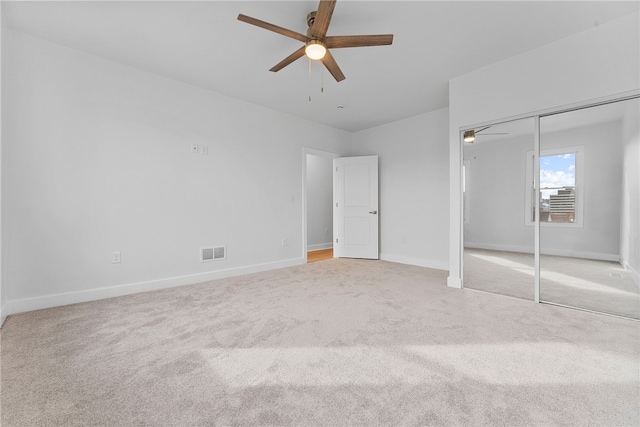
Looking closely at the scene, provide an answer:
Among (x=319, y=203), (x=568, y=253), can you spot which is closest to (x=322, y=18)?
(x=568, y=253)

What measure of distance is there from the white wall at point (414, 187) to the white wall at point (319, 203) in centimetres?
170

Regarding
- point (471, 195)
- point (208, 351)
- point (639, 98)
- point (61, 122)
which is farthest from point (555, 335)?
point (61, 122)

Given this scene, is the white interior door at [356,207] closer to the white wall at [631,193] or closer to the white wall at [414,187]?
the white wall at [414,187]

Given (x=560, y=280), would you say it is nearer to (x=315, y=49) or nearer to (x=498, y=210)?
(x=498, y=210)

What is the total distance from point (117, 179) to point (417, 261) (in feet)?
15.4

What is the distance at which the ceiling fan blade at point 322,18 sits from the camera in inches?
74.1

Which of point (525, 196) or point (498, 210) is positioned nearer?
point (525, 196)

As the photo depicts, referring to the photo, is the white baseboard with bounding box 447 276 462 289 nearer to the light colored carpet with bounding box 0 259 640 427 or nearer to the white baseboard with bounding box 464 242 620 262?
the light colored carpet with bounding box 0 259 640 427

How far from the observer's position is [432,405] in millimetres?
1416

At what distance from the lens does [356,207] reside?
5.77m

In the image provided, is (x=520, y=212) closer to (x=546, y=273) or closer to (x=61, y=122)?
(x=546, y=273)

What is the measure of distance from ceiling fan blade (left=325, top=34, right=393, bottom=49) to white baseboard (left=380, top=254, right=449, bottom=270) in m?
3.65

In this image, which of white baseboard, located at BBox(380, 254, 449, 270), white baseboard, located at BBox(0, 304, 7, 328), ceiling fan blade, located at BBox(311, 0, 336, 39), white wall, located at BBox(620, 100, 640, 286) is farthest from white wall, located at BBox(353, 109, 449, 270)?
white baseboard, located at BBox(0, 304, 7, 328)

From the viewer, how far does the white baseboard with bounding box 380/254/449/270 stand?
4.69m
